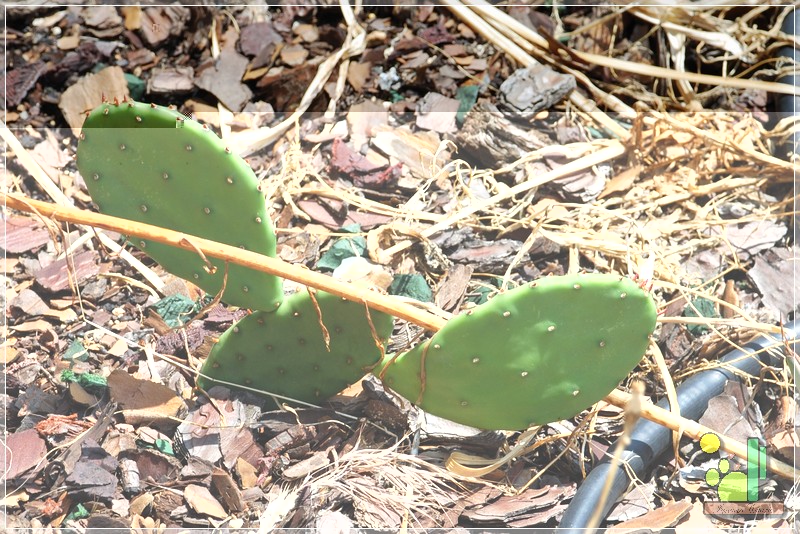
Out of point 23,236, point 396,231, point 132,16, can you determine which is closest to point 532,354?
point 396,231

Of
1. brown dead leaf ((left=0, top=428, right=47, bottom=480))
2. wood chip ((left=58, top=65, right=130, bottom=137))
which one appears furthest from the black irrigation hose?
wood chip ((left=58, top=65, right=130, bottom=137))

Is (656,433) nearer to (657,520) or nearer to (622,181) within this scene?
(657,520)

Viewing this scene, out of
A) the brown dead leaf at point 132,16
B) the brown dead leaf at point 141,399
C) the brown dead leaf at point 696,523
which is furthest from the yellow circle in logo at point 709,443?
the brown dead leaf at point 132,16

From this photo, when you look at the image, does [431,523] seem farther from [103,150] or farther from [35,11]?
[35,11]

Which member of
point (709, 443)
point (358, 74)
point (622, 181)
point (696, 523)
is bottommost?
point (696, 523)

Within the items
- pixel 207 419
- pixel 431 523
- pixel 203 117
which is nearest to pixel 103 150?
pixel 207 419

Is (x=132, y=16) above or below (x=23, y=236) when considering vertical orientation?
above
